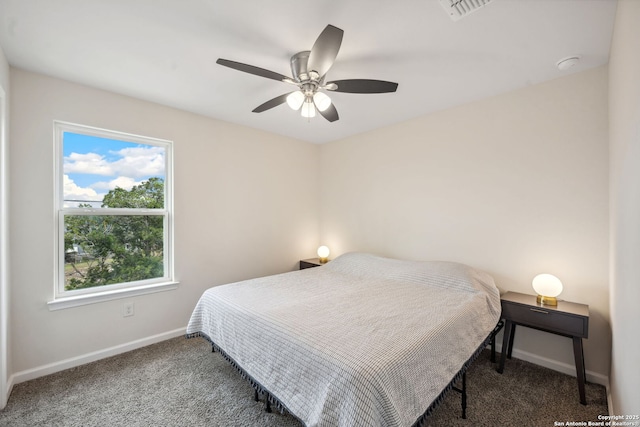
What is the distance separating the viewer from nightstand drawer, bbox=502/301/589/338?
6.39ft

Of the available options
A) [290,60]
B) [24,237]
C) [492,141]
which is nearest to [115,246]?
[24,237]

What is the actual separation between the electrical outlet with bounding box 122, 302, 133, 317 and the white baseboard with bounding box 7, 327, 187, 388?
27 centimetres

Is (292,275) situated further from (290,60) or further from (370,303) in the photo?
(290,60)

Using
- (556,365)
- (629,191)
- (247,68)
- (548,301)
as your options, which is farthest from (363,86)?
(556,365)

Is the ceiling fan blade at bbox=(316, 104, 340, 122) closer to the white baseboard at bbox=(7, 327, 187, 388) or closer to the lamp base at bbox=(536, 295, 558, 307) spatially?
the lamp base at bbox=(536, 295, 558, 307)

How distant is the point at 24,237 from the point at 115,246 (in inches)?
24.5

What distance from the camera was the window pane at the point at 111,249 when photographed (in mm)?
2469

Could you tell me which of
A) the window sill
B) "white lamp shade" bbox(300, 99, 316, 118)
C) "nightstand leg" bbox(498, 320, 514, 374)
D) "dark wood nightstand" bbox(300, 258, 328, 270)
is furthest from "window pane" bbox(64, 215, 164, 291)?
"nightstand leg" bbox(498, 320, 514, 374)

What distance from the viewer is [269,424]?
1722 mm

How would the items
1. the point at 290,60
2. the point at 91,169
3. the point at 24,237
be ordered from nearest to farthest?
1. the point at 290,60
2. the point at 24,237
3. the point at 91,169

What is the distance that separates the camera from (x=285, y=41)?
70.3 inches

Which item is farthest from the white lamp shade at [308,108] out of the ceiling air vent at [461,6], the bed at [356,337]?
the bed at [356,337]

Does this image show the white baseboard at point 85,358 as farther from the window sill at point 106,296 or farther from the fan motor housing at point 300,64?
the fan motor housing at point 300,64

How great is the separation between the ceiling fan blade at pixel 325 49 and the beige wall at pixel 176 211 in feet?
6.37
